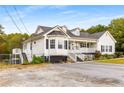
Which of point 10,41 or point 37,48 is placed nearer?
point 37,48

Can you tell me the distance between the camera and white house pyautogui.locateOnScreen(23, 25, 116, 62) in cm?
2025

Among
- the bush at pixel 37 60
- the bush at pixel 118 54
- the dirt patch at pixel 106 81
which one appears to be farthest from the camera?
the bush at pixel 118 54

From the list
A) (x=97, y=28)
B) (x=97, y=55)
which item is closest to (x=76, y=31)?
(x=97, y=28)

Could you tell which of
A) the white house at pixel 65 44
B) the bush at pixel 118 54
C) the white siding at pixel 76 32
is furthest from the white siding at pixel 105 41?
the white siding at pixel 76 32

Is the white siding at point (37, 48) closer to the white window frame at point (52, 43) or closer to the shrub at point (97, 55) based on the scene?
the white window frame at point (52, 43)

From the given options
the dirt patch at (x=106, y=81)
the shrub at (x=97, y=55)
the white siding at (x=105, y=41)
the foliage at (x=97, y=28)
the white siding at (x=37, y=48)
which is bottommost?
the dirt patch at (x=106, y=81)

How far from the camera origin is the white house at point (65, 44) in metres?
20.2

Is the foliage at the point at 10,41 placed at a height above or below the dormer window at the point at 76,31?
below

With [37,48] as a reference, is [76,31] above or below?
above

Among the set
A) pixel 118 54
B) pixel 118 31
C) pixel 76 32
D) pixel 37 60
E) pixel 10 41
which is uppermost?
pixel 76 32

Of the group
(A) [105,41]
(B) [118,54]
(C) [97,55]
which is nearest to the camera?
(B) [118,54]

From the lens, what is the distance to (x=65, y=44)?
21.0 metres

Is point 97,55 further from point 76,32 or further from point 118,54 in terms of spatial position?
point 76,32
